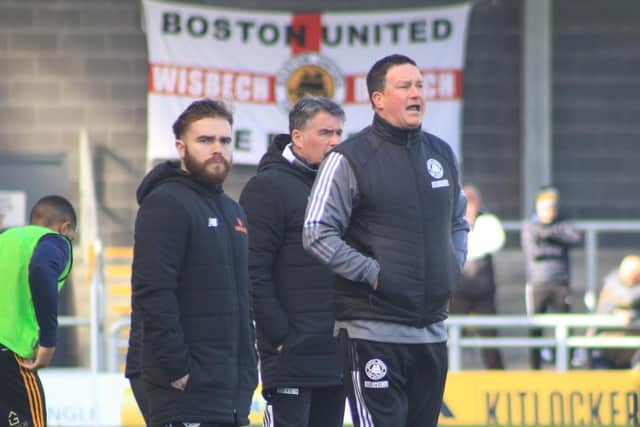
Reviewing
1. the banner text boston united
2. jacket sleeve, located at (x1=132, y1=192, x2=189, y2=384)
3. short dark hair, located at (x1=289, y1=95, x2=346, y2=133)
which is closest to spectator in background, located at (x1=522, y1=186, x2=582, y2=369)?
the banner text boston united

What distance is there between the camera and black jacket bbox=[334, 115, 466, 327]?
5.48 meters

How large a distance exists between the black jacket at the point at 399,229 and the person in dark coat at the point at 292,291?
0.72m

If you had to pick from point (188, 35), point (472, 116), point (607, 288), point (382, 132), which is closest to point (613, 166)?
point (472, 116)

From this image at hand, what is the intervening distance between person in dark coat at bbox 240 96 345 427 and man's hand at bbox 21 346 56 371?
971 mm

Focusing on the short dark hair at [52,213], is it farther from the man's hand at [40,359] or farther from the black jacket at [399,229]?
the black jacket at [399,229]

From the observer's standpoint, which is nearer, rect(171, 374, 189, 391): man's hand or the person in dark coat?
rect(171, 374, 189, 391): man's hand

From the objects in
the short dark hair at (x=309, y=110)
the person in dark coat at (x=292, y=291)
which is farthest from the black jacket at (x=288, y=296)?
the short dark hair at (x=309, y=110)

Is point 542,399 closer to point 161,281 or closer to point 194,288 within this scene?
point 194,288

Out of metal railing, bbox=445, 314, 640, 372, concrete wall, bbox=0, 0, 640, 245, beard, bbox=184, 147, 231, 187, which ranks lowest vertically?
metal railing, bbox=445, 314, 640, 372

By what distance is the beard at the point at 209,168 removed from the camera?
5375 mm

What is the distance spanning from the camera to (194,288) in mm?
5273

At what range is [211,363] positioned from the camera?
17.2 feet

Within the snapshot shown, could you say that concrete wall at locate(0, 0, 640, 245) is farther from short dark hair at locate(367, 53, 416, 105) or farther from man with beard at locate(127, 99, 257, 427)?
man with beard at locate(127, 99, 257, 427)

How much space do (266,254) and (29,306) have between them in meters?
1.16
